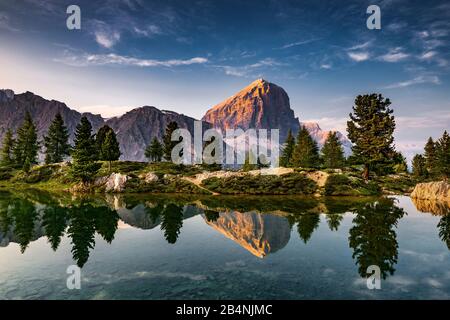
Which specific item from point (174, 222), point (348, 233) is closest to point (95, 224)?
point (174, 222)

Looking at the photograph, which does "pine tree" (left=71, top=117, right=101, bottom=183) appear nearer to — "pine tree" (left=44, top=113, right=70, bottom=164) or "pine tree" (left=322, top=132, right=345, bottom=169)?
"pine tree" (left=44, top=113, right=70, bottom=164)

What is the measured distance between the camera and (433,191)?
44.5 m

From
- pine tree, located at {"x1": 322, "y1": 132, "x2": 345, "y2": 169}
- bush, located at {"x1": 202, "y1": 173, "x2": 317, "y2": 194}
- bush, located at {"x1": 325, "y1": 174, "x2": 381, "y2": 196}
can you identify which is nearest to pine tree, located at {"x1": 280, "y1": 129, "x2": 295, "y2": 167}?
pine tree, located at {"x1": 322, "y1": 132, "x2": 345, "y2": 169}

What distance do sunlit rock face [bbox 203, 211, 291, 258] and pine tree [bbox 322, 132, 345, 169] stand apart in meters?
53.6

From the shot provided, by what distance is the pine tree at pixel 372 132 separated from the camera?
182ft

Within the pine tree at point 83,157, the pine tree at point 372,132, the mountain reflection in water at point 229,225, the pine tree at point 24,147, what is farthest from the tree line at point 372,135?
the pine tree at point 24,147

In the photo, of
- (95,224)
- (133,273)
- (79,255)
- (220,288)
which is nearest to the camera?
(220,288)

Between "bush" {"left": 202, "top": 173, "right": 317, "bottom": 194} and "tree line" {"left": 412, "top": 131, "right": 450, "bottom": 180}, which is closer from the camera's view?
"bush" {"left": 202, "top": 173, "right": 317, "bottom": 194}

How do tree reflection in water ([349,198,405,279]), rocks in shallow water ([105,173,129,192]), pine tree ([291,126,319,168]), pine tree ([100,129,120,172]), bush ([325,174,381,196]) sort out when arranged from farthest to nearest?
pine tree ([100,129,120,172]) → pine tree ([291,126,319,168]) → rocks in shallow water ([105,173,129,192]) → bush ([325,174,381,196]) → tree reflection in water ([349,198,405,279])

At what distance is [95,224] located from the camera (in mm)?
24109

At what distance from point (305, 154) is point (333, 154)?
12.8 metres

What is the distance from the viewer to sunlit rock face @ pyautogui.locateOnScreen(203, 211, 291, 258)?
18.1m
